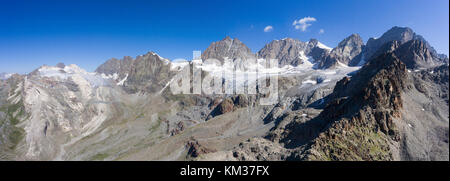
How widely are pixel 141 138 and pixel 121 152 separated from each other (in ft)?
56.1

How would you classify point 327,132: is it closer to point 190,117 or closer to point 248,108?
point 248,108

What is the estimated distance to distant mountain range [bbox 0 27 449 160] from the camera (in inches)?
2153

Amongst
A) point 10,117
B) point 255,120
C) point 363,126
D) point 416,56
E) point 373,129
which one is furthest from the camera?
point 10,117

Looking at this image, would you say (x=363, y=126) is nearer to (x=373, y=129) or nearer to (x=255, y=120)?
(x=373, y=129)

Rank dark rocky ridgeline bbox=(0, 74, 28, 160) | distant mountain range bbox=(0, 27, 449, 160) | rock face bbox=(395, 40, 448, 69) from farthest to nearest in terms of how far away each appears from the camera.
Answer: rock face bbox=(395, 40, 448, 69) → dark rocky ridgeline bbox=(0, 74, 28, 160) → distant mountain range bbox=(0, 27, 449, 160)

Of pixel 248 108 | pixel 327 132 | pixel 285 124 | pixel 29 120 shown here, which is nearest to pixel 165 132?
pixel 248 108

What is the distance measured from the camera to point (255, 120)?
11800 cm

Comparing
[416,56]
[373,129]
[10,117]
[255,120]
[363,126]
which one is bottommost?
[10,117]

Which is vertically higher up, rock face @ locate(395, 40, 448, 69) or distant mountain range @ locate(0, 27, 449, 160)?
rock face @ locate(395, 40, 448, 69)

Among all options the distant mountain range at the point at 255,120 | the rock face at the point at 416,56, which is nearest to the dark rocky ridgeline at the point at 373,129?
the distant mountain range at the point at 255,120

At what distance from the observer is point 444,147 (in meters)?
49.3

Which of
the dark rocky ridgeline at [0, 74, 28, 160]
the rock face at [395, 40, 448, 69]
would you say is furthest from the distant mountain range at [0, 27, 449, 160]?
the rock face at [395, 40, 448, 69]

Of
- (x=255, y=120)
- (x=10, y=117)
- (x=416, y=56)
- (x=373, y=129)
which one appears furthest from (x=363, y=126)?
(x=10, y=117)

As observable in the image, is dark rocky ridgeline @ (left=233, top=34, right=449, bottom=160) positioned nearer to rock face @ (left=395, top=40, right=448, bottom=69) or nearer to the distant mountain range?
the distant mountain range
